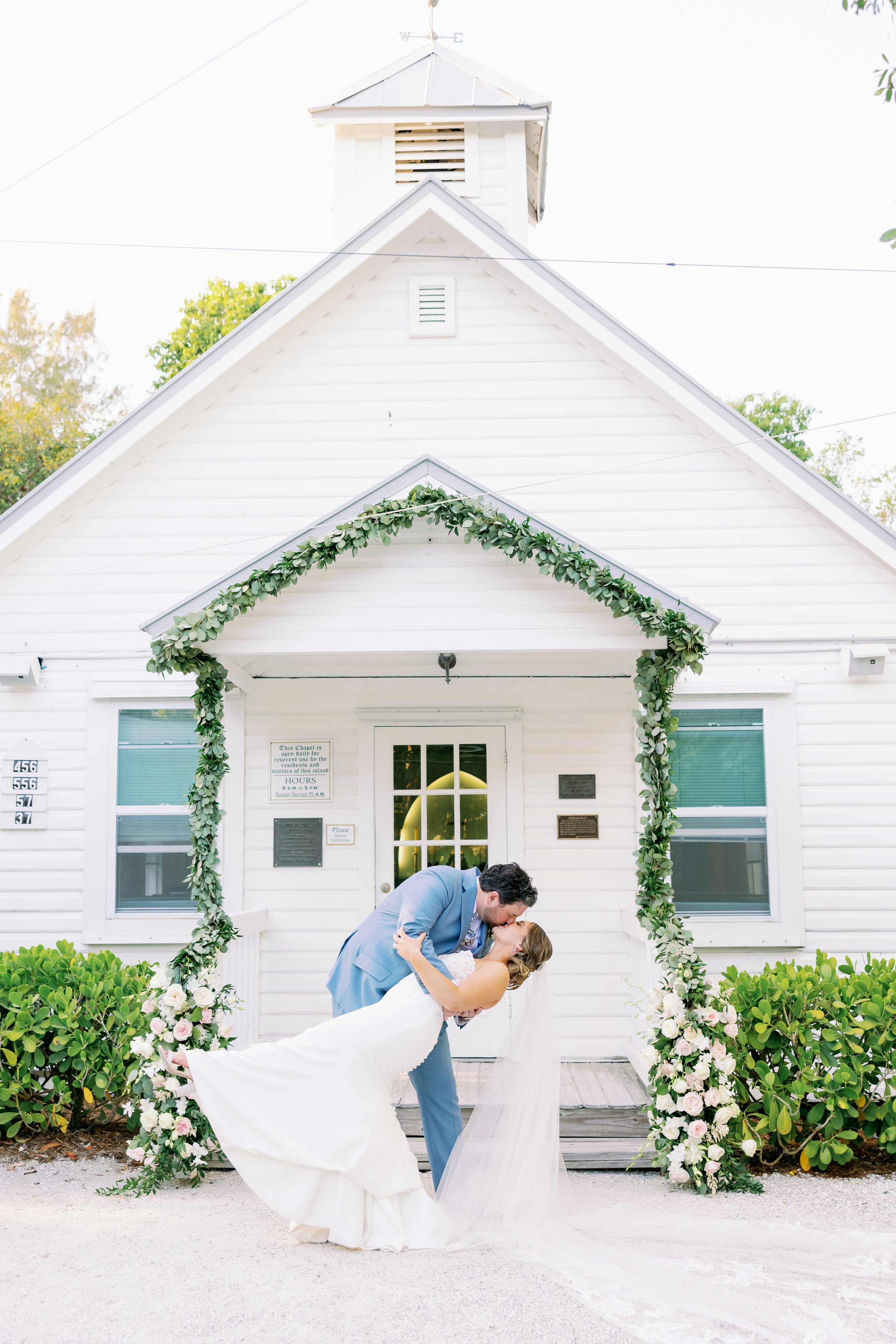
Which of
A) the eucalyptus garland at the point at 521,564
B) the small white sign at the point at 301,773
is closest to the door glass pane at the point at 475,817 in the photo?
the small white sign at the point at 301,773

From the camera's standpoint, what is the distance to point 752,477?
7570 millimetres

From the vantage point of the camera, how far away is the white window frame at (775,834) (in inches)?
282

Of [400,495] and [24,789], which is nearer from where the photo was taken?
[400,495]

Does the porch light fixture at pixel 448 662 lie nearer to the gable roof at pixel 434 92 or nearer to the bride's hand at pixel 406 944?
the bride's hand at pixel 406 944

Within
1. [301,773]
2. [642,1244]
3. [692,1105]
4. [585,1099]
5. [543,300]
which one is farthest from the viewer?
[543,300]

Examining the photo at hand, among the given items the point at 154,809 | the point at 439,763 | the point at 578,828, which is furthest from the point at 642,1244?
the point at 154,809

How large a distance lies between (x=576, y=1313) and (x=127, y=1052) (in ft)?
10.2

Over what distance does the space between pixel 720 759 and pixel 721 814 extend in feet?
1.26

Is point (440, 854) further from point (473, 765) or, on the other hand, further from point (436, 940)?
point (436, 940)

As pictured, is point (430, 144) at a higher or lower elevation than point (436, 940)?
higher

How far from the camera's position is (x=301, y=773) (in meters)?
7.36

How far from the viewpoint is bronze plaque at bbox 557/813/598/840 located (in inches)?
286

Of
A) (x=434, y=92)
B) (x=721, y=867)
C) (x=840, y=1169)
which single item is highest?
(x=434, y=92)

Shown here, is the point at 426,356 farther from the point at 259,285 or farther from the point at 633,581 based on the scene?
the point at 259,285
